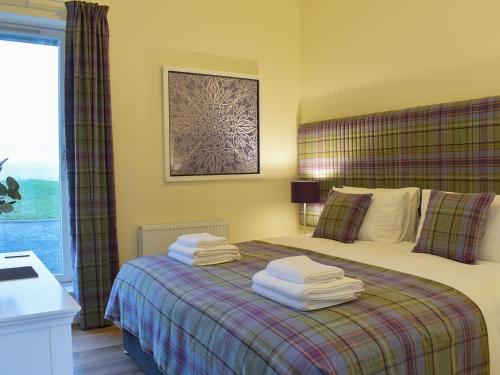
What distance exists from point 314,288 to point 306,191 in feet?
8.28

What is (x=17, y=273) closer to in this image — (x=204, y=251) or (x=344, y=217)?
(x=204, y=251)

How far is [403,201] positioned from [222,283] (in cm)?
165

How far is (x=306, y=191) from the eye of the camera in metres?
4.37

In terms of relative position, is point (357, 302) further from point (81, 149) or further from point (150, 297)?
point (81, 149)

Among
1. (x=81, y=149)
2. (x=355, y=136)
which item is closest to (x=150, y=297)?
(x=81, y=149)

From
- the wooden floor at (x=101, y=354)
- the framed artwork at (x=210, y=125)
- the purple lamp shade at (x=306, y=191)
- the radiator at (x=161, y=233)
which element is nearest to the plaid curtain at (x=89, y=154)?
the wooden floor at (x=101, y=354)

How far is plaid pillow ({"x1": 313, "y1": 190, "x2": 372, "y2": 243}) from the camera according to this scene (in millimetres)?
3453

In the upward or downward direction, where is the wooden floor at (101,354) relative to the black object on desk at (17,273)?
downward

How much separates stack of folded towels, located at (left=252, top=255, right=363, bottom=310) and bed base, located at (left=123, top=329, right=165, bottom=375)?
2.91ft

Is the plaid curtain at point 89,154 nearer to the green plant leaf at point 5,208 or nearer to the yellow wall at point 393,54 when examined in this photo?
the green plant leaf at point 5,208

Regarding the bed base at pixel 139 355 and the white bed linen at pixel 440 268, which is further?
the bed base at pixel 139 355

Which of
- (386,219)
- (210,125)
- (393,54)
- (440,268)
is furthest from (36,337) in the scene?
(393,54)

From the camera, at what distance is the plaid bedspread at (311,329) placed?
162cm

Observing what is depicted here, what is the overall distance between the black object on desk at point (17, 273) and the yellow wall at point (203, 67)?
1.79 m
